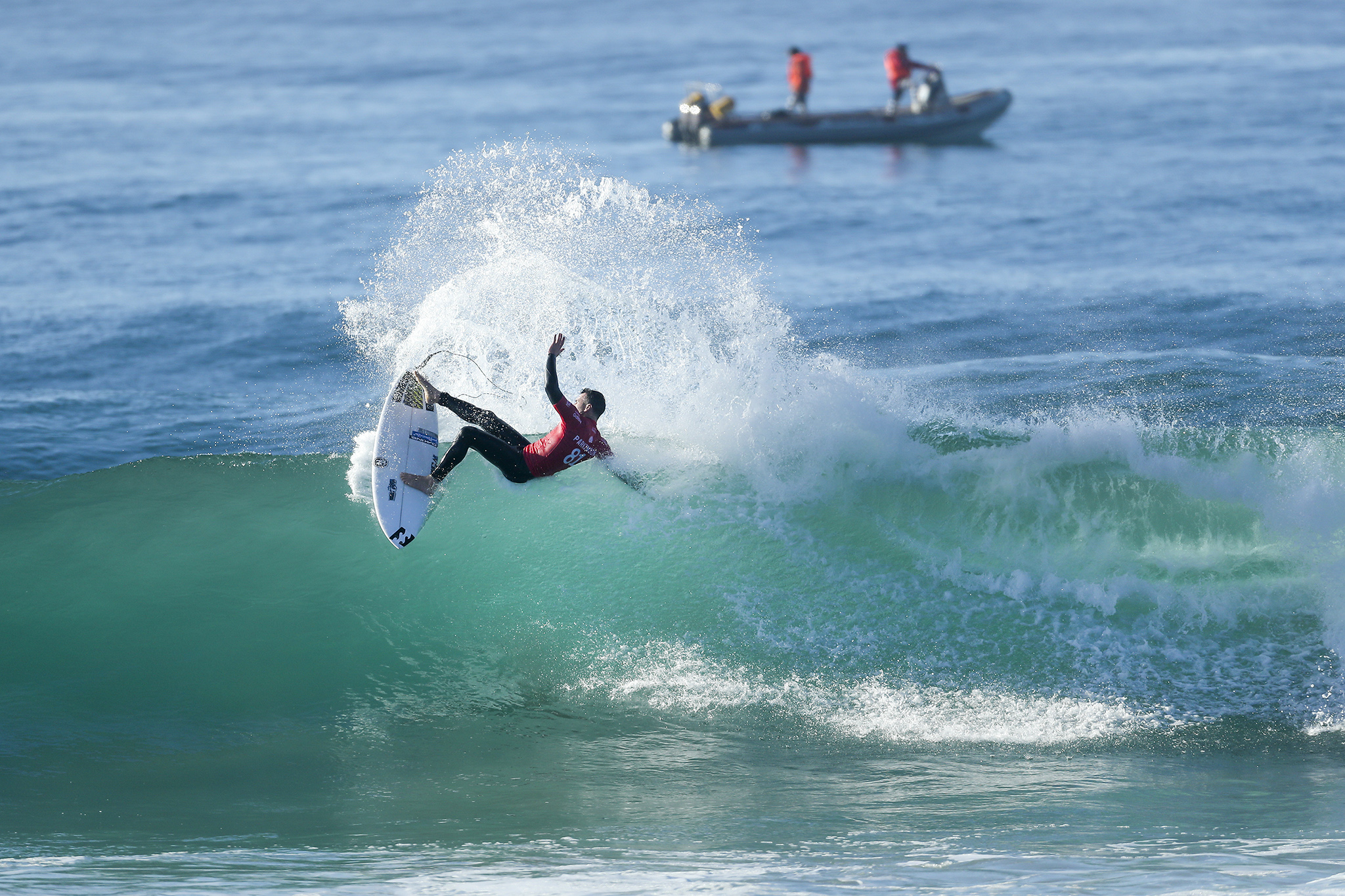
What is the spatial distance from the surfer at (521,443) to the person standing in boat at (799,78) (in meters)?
22.1

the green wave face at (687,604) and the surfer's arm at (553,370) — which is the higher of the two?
the surfer's arm at (553,370)

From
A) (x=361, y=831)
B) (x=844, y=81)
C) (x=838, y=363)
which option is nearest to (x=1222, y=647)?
(x=838, y=363)

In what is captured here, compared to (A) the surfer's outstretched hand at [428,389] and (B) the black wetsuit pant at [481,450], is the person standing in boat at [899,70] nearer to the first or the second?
(A) the surfer's outstretched hand at [428,389]

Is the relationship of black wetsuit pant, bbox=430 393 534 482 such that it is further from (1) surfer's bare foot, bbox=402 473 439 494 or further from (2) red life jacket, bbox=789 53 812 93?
(2) red life jacket, bbox=789 53 812 93

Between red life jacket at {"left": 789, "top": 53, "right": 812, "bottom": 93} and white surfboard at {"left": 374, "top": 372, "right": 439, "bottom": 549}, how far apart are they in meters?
22.2

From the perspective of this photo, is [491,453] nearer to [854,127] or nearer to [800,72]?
[854,127]

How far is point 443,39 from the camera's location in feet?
159

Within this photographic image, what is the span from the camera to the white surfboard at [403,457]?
8258mm

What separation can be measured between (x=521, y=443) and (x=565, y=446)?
567mm

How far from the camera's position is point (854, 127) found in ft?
93.3

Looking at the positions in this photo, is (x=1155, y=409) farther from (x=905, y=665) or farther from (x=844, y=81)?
(x=844, y=81)

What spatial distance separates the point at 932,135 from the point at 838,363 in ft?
68.5

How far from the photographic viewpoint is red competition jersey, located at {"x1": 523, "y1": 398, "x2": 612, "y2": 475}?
26.2 ft

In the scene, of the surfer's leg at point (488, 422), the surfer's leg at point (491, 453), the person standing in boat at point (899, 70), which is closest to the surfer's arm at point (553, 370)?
the surfer's leg at point (491, 453)
